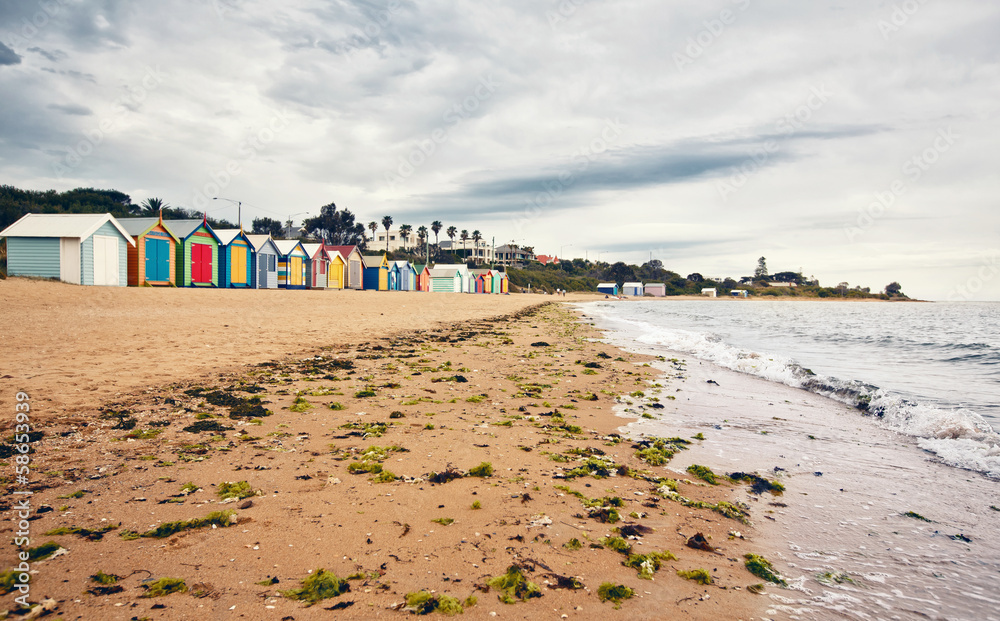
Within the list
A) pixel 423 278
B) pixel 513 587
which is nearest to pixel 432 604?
pixel 513 587

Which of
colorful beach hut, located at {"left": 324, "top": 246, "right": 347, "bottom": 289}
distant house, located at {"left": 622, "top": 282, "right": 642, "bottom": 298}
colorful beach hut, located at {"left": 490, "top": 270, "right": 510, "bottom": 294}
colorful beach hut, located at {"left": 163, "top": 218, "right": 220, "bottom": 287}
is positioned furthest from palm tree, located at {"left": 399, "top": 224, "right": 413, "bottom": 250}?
colorful beach hut, located at {"left": 163, "top": 218, "right": 220, "bottom": 287}

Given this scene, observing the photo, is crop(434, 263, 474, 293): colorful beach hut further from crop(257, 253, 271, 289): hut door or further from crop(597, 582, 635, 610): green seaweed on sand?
crop(597, 582, 635, 610): green seaweed on sand

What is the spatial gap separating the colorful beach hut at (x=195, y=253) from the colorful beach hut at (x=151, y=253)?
0.38 meters

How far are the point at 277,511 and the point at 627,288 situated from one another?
4999 inches

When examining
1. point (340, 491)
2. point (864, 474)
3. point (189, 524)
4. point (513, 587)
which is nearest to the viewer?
point (513, 587)

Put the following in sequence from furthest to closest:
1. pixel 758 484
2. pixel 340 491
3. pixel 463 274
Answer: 1. pixel 463 274
2. pixel 758 484
3. pixel 340 491

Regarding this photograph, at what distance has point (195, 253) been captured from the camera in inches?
1171

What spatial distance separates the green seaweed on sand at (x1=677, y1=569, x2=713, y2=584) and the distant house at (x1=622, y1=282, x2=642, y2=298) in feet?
411

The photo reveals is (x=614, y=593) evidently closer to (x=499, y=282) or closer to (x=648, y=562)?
(x=648, y=562)

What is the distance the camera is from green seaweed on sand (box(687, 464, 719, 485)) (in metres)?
4.95

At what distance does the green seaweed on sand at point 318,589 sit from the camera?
2723mm

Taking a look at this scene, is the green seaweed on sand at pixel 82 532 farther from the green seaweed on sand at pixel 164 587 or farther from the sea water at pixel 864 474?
the sea water at pixel 864 474

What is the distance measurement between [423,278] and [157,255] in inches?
1670

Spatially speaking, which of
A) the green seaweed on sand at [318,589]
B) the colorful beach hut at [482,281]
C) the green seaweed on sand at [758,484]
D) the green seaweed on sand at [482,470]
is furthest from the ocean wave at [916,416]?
the colorful beach hut at [482,281]
